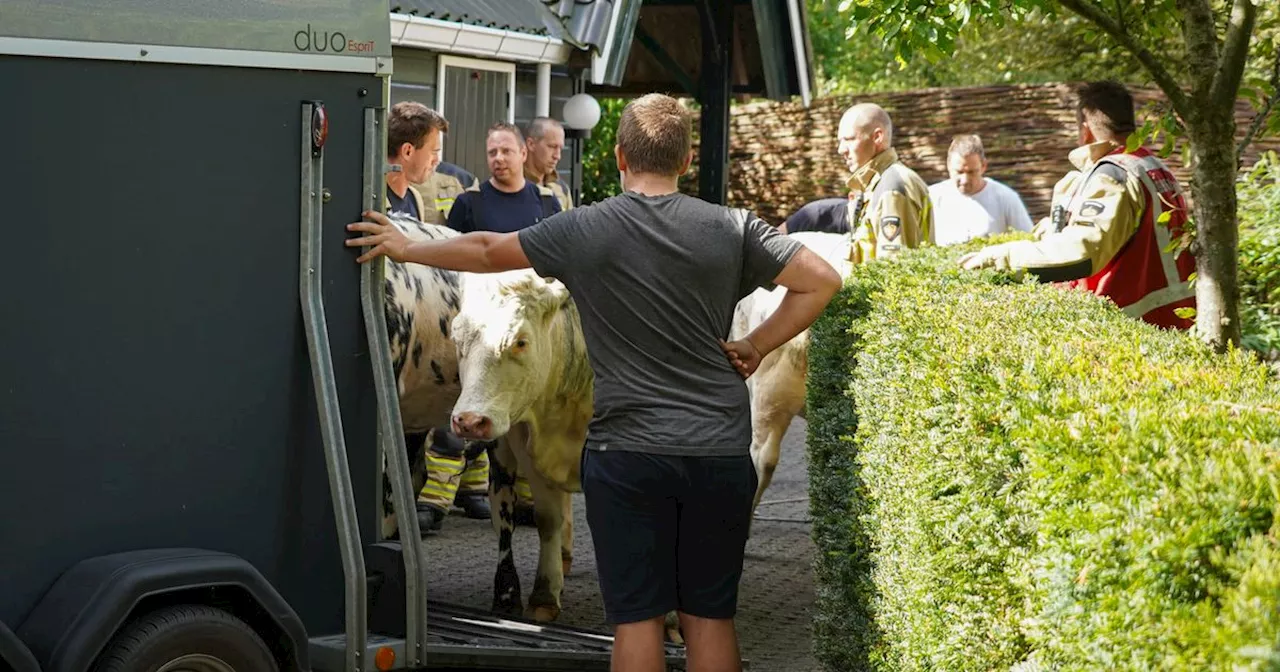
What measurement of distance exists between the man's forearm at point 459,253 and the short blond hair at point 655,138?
52 centimetres

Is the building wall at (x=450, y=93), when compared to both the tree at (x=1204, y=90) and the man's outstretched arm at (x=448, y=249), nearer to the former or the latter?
the tree at (x=1204, y=90)

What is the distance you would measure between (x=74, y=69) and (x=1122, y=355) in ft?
9.55

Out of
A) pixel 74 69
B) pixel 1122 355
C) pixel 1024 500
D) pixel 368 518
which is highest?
pixel 74 69

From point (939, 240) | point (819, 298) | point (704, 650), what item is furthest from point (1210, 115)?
point (939, 240)

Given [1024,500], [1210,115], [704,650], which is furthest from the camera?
[1210,115]

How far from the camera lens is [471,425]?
6.54m

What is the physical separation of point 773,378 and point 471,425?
2.84 metres

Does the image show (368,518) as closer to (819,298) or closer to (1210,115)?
(819,298)

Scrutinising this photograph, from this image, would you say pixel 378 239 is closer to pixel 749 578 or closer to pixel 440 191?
pixel 749 578

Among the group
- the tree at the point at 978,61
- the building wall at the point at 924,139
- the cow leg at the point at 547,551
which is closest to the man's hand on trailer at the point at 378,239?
the cow leg at the point at 547,551

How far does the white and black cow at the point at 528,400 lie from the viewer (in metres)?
6.85

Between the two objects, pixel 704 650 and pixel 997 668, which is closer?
pixel 997 668

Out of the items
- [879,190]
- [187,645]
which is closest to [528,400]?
[879,190]

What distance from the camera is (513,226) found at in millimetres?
9305
